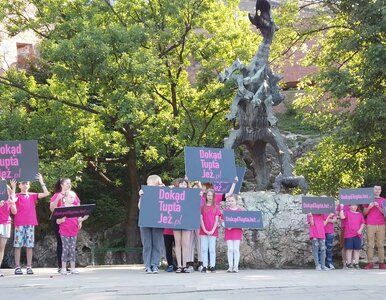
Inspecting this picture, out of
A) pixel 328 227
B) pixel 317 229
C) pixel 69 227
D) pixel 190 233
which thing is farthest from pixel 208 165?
pixel 69 227

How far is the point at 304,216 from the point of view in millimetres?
14031

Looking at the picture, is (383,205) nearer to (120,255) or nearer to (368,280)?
(368,280)

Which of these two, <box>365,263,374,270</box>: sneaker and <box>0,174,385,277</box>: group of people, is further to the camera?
<box>365,263,374,270</box>: sneaker

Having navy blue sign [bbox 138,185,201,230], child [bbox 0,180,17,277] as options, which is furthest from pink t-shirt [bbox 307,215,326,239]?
child [bbox 0,180,17,277]

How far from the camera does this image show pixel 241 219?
1308cm

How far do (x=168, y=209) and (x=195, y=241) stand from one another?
1163 mm

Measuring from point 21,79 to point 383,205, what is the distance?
Result: 14.6 metres

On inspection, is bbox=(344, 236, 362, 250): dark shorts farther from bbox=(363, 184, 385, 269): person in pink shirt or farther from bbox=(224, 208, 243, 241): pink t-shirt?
bbox=(224, 208, 243, 241): pink t-shirt

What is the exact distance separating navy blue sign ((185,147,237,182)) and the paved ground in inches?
96.9

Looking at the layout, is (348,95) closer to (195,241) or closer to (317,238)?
(317,238)

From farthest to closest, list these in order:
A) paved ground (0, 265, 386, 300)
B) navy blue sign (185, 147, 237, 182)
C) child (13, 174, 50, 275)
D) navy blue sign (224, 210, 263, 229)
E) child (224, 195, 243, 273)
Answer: navy blue sign (185, 147, 237, 182) < navy blue sign (224, 210, 263, 229) < child (224, 195, 243, 273) < child (13, 174, 50, 275) < paved ground (0, 265, 386, 300)

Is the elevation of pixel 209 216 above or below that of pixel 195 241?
above

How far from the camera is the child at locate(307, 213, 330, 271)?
13.4 metres

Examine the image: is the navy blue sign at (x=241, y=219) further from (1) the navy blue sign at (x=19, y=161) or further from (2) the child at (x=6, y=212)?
(2) the child at (x=6, y=212)
